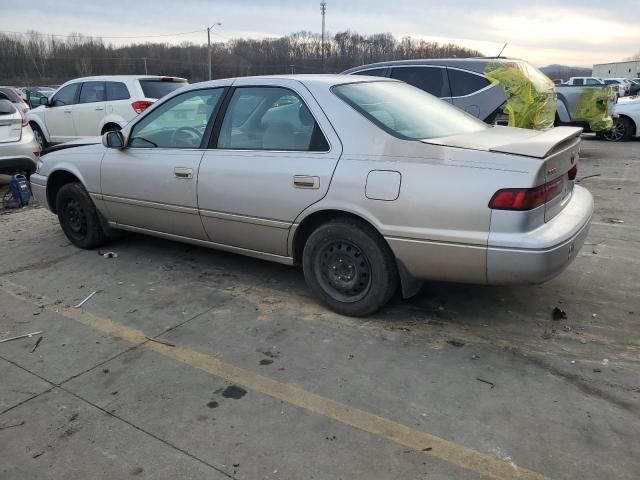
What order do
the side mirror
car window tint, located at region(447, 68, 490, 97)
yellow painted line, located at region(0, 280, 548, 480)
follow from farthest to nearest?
car window tint, located at region(447, 68, 490, 97) < the side mirror < yellow painted line, located at region(0, 280, 548, 480)

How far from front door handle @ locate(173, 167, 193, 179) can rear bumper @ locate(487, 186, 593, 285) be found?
7.84 ft

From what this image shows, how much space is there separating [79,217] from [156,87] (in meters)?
6.01

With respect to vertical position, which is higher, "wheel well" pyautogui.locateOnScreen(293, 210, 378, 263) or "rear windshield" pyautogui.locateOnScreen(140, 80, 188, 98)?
"rear windshield" pyautogui.locateOnScreen(140, 80, 188, 98)

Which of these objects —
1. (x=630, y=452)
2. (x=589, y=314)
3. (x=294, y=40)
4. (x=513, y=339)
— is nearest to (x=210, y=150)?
(x=513, y=339)

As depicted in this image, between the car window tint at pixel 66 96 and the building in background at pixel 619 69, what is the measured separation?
7758 cm

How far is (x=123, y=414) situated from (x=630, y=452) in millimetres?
2410

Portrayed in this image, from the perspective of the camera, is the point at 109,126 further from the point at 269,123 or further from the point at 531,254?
the point at 531,254

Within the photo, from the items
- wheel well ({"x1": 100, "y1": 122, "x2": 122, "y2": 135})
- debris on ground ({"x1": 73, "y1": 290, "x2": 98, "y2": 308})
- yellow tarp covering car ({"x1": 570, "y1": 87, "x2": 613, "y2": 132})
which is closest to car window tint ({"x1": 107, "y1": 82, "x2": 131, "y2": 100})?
wheel well ({"x1": 100, "y1": 122, "x2": 122, "y2": 135})

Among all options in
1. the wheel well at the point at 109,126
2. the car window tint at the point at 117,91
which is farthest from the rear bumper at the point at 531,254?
the wheel well at the point at 109,126

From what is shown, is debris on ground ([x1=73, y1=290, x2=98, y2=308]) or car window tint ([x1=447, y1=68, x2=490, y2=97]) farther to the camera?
car window tint ([x1=447, y1=68, x2=490, y2=97])

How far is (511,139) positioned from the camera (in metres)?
3.50

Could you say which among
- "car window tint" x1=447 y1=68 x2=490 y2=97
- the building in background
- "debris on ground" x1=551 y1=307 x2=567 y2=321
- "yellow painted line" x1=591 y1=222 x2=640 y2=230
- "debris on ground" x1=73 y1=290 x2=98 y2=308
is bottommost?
"debris on ground" x1=73 y1=290 x2=98 y2=308

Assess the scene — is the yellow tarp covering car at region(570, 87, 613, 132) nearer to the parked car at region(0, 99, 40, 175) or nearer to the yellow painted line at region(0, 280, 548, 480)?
the parked car at region(0, 99, 40, 175)

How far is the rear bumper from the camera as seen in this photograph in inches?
118
